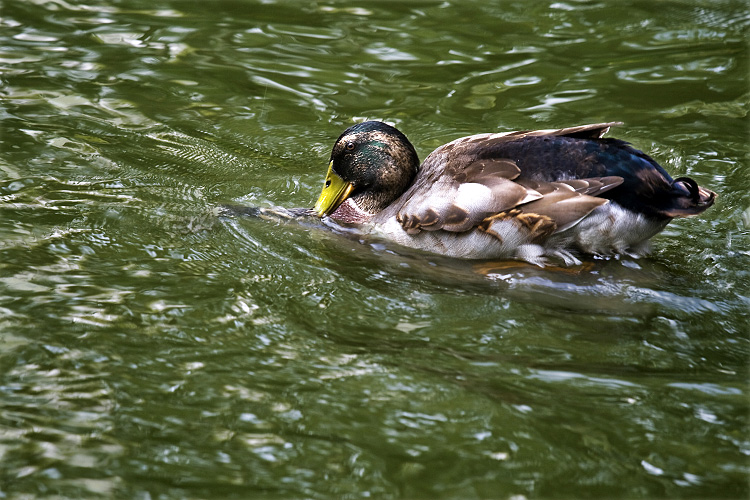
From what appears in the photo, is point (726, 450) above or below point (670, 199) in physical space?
below

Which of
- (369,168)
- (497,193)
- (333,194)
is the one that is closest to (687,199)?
(497,193)

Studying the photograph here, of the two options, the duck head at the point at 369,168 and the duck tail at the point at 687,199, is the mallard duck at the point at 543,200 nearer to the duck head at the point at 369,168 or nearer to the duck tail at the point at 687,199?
the duck tail at the point at 687,199

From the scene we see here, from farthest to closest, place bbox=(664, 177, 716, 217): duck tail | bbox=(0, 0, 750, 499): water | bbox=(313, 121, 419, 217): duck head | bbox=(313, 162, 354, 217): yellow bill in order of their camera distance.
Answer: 1. bbox=(313, 162, 354, 217): yellow bill
2. bbox=(313, 121, 419, 217): duck head
3. bbox=(664, 177, 716, 217): duck tail
4. bbox=(0, 0, 750, 499): water

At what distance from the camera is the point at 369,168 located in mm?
7172

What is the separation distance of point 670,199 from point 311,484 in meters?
3.49

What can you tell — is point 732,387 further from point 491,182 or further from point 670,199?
point 491,182

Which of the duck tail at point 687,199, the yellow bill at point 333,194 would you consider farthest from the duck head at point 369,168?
the duck tail at point 687,199

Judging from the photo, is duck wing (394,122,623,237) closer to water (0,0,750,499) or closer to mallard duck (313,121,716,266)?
mallard duck (313,121,716,266)

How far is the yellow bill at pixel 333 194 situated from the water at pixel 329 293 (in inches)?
11.3

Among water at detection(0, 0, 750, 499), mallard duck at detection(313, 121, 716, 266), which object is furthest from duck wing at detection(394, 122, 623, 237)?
water at detection(0, 0, 750, 499)

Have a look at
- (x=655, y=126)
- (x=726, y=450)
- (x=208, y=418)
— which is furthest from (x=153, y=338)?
(x=655, y=126)

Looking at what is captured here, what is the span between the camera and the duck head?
7121 mm

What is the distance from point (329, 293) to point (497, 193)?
144 centimetres

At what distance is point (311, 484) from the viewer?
13.5 ft
